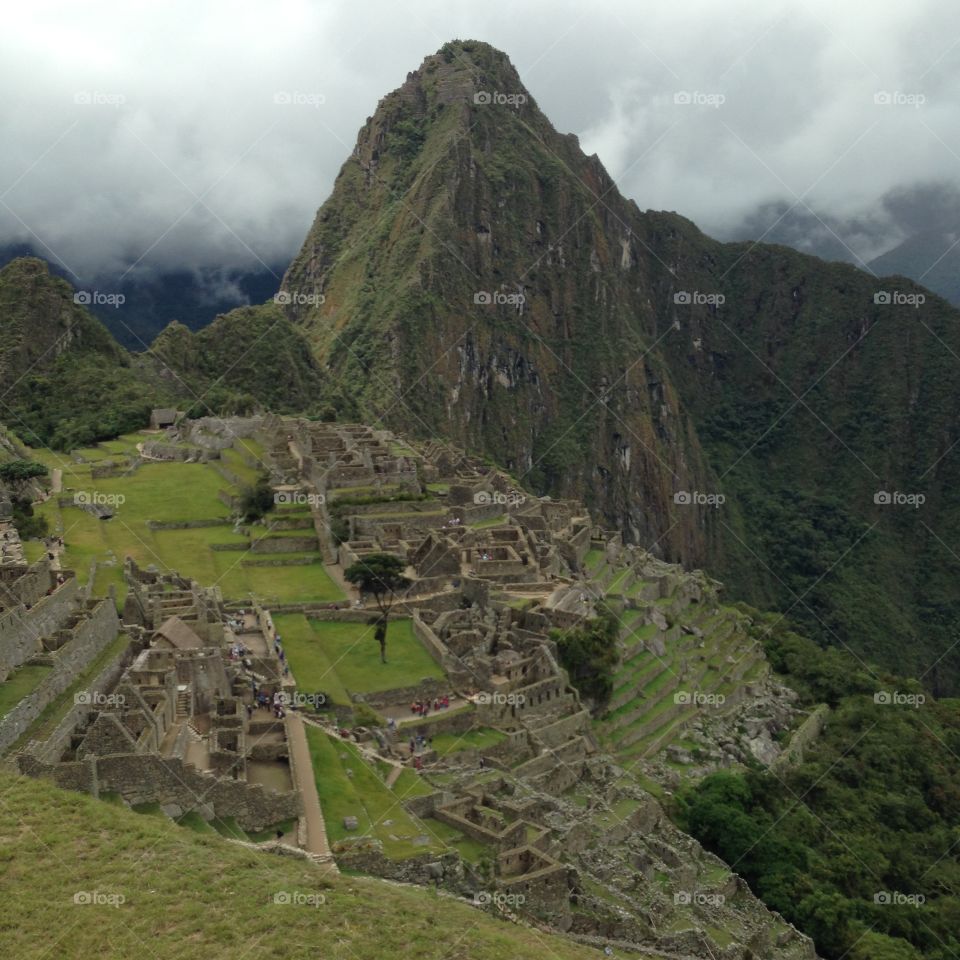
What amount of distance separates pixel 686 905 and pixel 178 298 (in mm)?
93567

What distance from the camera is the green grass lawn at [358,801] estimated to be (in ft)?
69.7

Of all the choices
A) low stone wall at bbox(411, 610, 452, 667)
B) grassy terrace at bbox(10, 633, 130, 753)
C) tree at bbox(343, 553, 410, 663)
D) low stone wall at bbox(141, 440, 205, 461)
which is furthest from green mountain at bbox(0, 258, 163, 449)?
grassy terrace at bbox(10, 633, 130, 753)

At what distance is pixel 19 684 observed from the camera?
21.0 metres

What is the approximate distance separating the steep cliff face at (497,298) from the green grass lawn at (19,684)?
4233 inches

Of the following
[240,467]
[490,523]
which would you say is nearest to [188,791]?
[490,523]

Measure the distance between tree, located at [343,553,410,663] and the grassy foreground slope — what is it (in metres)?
17.9

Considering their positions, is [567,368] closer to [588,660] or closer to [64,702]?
[588,660]

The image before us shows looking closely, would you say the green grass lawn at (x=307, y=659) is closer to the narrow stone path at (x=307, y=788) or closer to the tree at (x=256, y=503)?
the narrow stone path at (x=307, y=788)

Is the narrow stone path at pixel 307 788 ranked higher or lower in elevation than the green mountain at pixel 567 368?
lower

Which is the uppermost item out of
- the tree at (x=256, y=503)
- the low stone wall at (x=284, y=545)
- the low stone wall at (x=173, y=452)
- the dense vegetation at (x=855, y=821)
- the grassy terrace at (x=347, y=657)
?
the low stone wall at (x=173, y=452)

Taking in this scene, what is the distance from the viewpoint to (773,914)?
28.8m

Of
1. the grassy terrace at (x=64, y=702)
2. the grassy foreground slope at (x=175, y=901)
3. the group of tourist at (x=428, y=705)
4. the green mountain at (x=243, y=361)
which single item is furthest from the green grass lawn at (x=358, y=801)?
the green mountain at (x=243, y=361)

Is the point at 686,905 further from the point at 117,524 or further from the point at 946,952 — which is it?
the point at 117,524

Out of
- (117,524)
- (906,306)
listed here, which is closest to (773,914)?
(117,524)
